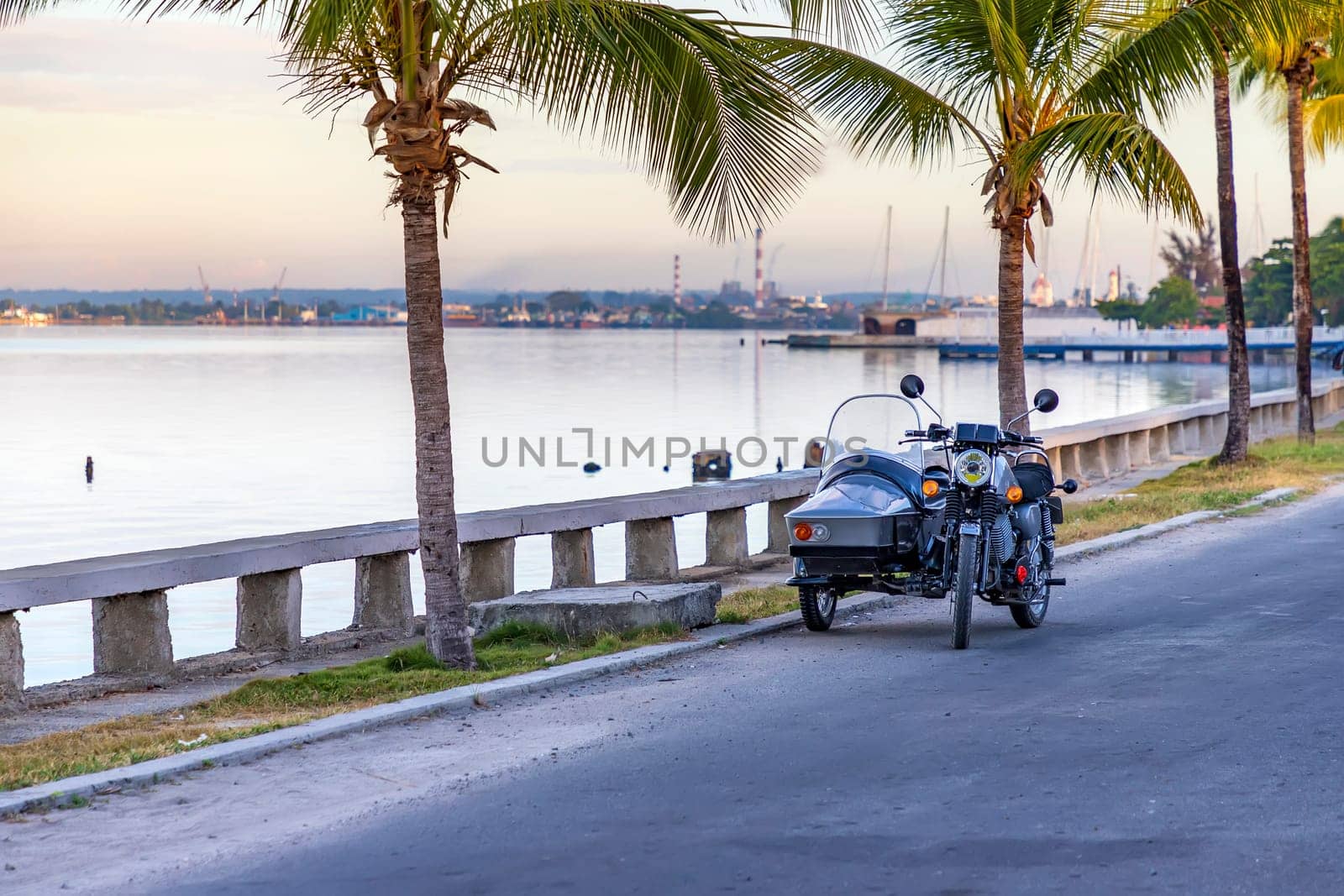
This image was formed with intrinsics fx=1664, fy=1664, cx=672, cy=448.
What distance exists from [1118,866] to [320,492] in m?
43.9

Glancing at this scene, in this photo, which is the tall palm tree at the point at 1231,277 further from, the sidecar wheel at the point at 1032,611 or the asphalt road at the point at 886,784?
the asphalt road at the point at 886,784

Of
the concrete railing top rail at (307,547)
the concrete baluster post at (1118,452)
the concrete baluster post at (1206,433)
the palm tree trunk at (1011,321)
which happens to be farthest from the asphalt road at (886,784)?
the concrete baluster post at (1206,433)

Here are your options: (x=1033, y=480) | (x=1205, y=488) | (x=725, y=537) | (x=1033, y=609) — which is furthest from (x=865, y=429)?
(x=1205, y=488)

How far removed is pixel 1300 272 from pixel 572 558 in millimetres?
20422

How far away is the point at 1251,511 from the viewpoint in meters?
18.6

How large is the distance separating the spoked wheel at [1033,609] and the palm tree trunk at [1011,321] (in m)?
6.99

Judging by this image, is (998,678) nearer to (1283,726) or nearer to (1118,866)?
(1283,726)

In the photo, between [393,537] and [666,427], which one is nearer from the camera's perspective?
[393,537]

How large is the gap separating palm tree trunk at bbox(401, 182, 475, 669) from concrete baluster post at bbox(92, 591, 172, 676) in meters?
1.58

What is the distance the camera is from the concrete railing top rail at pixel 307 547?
359 inches

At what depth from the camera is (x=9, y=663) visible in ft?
29.4

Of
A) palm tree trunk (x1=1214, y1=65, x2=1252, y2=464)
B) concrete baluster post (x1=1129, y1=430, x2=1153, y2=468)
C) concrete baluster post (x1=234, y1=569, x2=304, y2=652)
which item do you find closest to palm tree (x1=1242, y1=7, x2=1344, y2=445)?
palm tree trunk (x1=1214, y1=65, x2=1252, y2=464)

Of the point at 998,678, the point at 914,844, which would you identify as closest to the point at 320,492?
the point at 998,678

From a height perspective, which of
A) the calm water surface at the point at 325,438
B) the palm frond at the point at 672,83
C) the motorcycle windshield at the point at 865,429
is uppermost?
the palm frond at the point at 672,83
